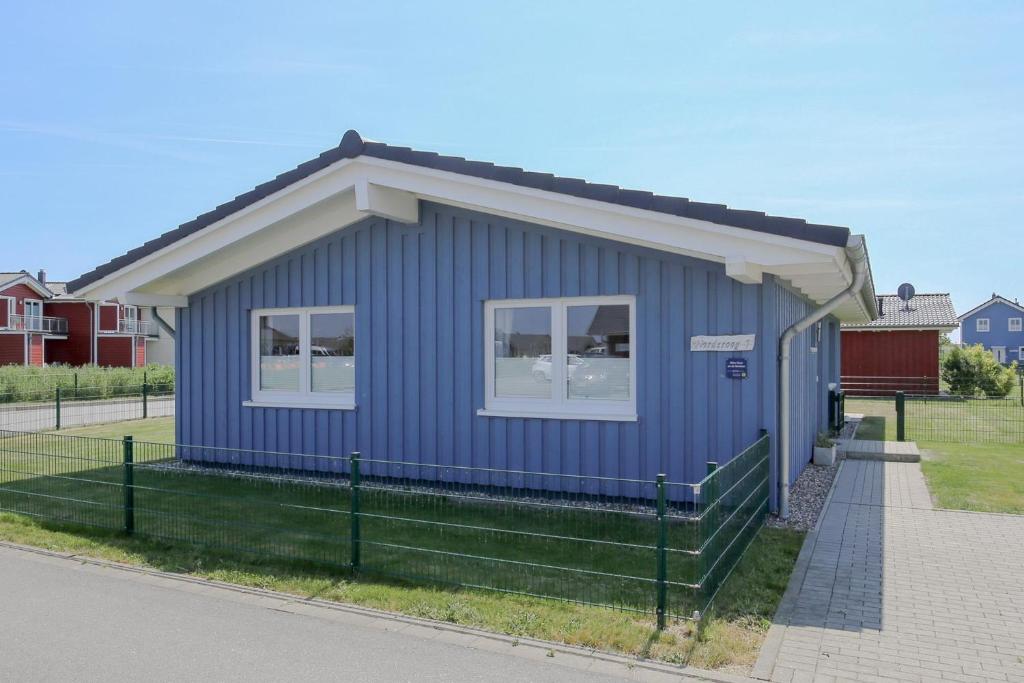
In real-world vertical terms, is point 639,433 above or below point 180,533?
above

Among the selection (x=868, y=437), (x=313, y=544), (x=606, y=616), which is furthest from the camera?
(x=868, y=437)

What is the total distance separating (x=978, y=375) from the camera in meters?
27.9

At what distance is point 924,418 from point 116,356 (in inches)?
1955

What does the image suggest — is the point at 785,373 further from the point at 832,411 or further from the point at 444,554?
the point at 832,411

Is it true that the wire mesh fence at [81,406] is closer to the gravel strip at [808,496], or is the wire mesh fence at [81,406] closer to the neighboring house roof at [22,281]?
the gravel strip at [808,496]

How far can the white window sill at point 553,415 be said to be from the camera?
336 inches

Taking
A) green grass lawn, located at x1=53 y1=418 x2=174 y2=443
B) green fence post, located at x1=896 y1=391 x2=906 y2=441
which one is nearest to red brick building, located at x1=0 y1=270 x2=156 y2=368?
green grass lawn, located at x1=53 y1=418 x2=174 y2=443

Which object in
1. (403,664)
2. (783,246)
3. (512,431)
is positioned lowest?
(403,664)

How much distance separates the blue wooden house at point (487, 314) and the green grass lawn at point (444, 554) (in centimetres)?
127

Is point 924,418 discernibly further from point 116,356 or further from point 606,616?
point 116,356

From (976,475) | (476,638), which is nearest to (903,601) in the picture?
(476,638)

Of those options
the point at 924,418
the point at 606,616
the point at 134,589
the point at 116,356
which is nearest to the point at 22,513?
the point at 134,589

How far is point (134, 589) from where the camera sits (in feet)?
19.6

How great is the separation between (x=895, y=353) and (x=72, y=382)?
33018 mm
